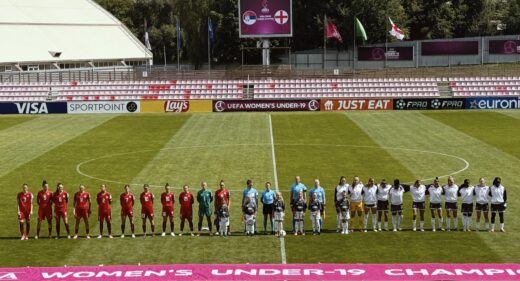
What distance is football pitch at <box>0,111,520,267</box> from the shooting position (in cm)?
2083

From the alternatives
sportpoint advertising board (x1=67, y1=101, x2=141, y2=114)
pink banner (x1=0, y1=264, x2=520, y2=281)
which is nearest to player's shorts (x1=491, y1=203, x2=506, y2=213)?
pink banner (x1=0, y1=264, x2=520, y2=281)

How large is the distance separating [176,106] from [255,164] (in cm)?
3011

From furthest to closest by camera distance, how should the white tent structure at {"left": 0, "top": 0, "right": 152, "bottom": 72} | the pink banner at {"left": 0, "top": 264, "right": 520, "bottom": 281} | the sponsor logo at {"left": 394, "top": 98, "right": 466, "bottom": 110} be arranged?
the white tent structure at {"left": 0, "top": 0, "right": 152, "bottom": 72}, the sponsor logo at {"left": 394, "top": 98, "right": 466, "bottom": 110}, the pink banner at {"left": 0, "top": 264, "right": 520, "bottom": 281}

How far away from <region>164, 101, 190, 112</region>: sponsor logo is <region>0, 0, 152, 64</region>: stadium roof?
31323 millimetres

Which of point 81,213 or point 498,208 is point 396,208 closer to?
point 498,208

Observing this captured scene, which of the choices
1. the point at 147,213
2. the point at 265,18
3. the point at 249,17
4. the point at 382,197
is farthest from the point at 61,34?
the point at 382,197

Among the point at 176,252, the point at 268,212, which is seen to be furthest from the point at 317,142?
the point at 176,252

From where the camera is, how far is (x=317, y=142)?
4359 centimetres

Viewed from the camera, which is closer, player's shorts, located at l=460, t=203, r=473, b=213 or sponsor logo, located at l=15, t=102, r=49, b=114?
player's shorts, located at l=460, t=203, r=473, b=213

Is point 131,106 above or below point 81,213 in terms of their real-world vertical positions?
below

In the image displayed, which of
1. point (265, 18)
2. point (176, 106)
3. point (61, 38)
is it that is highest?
point (265, 18)

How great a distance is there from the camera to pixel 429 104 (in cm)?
6394

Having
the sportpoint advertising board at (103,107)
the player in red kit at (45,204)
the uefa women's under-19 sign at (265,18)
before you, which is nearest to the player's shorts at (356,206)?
the player in red kit at (45,204)

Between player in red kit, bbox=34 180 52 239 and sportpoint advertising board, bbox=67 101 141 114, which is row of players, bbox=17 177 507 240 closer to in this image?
player in red kit, bbox=34 180 52 239
